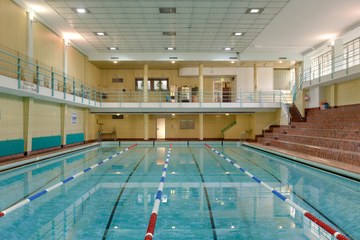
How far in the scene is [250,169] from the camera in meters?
8.27

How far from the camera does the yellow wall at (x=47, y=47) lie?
454 inches

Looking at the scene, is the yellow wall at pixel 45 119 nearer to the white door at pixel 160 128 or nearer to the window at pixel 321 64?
the white door at pixel 160 128

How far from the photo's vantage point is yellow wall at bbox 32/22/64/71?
11523 mm

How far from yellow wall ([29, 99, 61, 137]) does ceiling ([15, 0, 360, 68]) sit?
135 inches

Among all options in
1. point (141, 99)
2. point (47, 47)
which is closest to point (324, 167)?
point (47, 47)

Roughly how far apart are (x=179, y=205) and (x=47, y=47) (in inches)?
419

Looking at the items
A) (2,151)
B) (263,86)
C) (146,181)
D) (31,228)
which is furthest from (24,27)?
(263,86)

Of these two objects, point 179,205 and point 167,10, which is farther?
point 167,10

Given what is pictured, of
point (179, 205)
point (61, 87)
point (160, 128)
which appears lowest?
point (179, 205)

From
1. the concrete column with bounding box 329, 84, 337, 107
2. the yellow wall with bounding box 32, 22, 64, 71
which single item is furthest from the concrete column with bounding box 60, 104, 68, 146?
the concrete column with bounding box 329, 84, 337, 107

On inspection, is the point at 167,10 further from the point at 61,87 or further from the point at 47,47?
the point at 61,87

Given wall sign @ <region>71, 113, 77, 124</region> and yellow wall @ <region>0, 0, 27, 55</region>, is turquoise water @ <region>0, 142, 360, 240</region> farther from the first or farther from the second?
wall sign @ <region>71, 113, 77, 124</region>

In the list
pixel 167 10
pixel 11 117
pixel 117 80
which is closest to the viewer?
pixel 11 117

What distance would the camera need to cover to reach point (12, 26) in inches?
384
